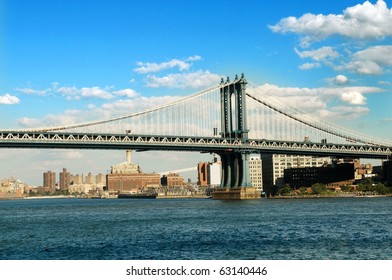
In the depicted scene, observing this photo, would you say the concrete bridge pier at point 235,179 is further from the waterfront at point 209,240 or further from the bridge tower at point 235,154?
the waterfront at point 209,240

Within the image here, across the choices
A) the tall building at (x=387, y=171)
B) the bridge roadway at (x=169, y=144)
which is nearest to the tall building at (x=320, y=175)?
the tall building at (x=387, y=171)

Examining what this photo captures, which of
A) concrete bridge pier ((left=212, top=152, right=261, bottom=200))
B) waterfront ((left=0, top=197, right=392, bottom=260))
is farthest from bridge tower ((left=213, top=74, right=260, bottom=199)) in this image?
waterfront ((left=0, top=197, right=392, bottom=260))

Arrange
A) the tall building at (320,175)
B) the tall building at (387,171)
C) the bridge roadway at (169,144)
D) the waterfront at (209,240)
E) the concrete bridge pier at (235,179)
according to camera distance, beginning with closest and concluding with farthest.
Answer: the waterfront at (209,240)
the bridge roadway at (169,144)
the concrete bridge pier at (235,179)
the tall building at (387,171)
the tall building at (320,175)

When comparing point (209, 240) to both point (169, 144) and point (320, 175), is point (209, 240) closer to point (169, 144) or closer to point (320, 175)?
point (169, 144)

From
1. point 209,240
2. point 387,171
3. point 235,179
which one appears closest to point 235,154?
point 235,179
